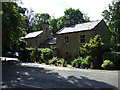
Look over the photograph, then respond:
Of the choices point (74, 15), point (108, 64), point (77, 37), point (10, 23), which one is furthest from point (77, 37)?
point (74, 15)

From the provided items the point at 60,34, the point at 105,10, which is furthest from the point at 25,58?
the point at 105,10

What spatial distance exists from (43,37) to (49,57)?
16.6 meters

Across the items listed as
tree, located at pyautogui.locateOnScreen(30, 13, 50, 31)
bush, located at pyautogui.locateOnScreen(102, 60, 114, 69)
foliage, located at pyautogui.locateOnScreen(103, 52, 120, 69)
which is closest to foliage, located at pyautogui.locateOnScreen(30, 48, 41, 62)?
foliage, located at pyautogui.locateOnScreen(103, 52, 120, 69)

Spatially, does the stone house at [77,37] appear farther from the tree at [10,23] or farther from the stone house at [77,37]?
the tree at [10,23]

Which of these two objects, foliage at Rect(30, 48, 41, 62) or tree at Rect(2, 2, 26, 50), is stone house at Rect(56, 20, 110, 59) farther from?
tree at Rect(2, 2, 26, 50)

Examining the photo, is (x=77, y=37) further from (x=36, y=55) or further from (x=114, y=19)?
(x=114, y=19)

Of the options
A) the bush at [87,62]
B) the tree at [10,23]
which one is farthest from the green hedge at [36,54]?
the bush at [87,62]

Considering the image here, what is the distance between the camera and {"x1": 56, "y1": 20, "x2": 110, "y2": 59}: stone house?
28348mm

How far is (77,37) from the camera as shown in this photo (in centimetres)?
3008

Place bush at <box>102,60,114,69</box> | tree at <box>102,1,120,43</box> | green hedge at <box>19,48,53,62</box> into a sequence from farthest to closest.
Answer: tree at <box>102,1,120,43</box>, green hedge at <box>19,48,53,62</box>, bush at <box>102,60,114,69</box>

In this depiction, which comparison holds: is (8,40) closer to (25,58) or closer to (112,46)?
(25,58)

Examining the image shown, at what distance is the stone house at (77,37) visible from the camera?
93.0 ft

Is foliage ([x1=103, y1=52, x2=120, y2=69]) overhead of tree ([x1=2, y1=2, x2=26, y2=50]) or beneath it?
beneath

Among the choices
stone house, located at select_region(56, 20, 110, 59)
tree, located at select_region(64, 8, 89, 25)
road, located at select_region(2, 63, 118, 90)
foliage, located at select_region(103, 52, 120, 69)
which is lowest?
road, located at select_region(2, 63, 118, 90)
